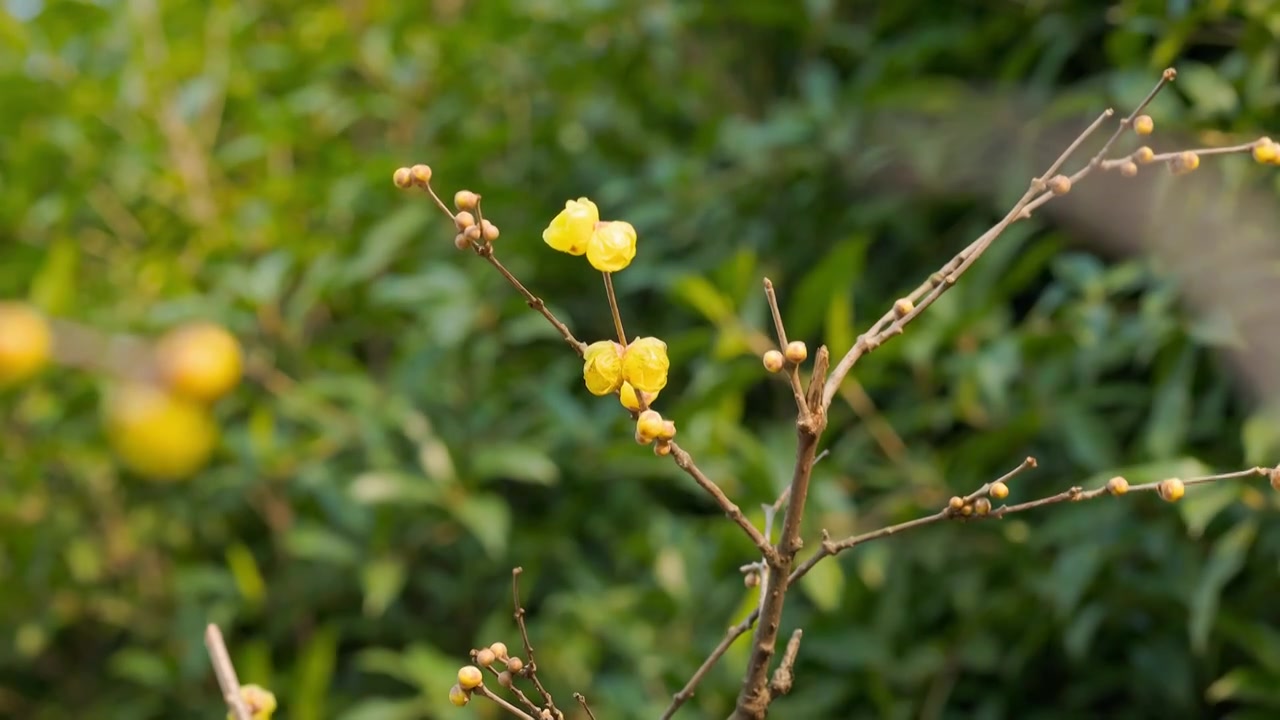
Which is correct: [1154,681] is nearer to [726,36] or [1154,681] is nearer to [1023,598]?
[1023,598]

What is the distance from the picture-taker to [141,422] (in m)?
0.85

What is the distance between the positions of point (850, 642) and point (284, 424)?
0.75m

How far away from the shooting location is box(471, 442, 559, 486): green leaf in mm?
1154

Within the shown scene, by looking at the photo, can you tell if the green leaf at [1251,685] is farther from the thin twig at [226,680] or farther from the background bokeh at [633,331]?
the thin twig at [226,680]

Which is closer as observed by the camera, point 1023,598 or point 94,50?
point 1023,598

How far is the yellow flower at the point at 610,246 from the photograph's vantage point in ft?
1.38

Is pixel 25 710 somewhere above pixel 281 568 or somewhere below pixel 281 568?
below

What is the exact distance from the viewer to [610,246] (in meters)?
0.42

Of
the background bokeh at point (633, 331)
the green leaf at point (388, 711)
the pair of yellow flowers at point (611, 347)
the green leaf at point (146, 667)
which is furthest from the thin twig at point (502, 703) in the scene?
the green leaf at point (146, 667)

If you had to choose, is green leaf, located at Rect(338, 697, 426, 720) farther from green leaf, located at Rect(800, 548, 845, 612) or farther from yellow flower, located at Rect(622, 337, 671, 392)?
yellow flower, located at Rect(622, 337, 671, 392)

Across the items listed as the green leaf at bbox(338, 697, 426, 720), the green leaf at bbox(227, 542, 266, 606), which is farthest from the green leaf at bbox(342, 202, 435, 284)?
the green leaf at bbox(338, 697, 426, 720)

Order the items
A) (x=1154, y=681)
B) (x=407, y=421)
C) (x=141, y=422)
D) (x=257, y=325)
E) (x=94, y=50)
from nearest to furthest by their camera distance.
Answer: (x=141, y=422)
(x=1154, y=681)
(x=407, y=421)
(x=257, y=325)
(x=94, y=50)

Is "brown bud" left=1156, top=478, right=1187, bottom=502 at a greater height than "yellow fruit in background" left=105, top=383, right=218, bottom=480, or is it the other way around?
"yellow fruit in background" left=105, top=383, right=218, bottom=480

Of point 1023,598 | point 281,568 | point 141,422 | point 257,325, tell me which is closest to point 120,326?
point 257,325
